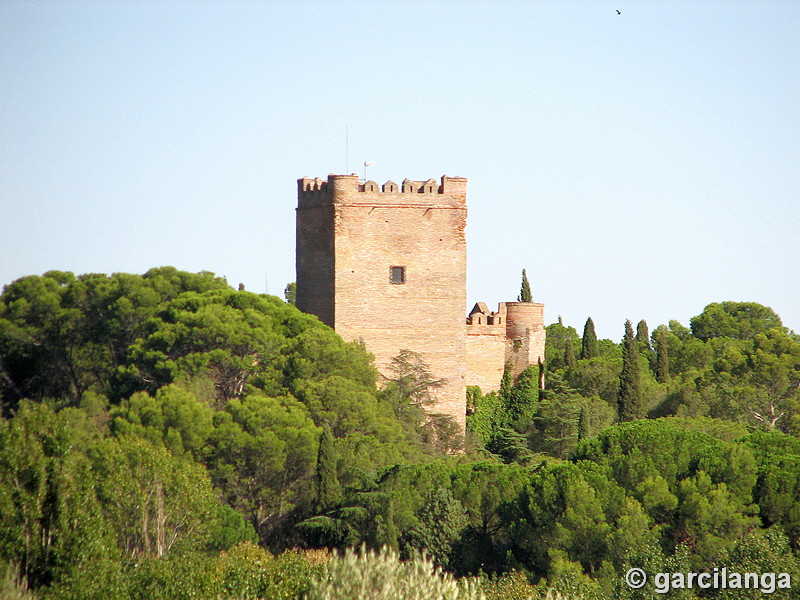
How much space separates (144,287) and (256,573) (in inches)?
833

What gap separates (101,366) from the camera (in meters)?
44.0

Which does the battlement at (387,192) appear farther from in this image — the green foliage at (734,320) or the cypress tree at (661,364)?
the green foliage at (734,320)

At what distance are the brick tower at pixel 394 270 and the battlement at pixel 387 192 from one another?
0.09 feet

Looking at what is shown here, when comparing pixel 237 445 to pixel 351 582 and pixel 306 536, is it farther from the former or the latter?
pixel 351 582

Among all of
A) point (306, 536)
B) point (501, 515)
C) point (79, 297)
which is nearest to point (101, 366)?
point (79, 297)

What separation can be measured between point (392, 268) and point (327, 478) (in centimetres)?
909

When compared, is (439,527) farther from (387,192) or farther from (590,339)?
(590,339)

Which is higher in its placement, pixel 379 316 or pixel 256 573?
pixel 379 316

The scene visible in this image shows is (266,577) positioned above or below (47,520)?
below

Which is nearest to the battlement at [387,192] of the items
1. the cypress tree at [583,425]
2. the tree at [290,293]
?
the cypress tree at [583,425]

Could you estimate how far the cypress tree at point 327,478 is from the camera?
3522 centimetres

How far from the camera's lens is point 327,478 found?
35.5 metres

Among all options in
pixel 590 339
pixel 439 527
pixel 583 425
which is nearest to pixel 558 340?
pixel 590 339

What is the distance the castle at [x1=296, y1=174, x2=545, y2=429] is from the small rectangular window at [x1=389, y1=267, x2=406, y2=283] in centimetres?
3
